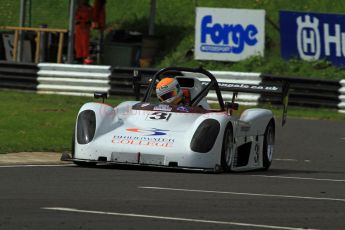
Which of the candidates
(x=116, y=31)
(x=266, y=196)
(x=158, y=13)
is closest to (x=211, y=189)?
(x=266, y=196)

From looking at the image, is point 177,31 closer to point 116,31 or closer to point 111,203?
point 116,31

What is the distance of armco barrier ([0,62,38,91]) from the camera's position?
27.7 m

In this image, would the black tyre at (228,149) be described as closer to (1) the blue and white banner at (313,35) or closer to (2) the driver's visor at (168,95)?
(2) the driver's visor at (168,95)

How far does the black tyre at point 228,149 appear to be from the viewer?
42.1 feet

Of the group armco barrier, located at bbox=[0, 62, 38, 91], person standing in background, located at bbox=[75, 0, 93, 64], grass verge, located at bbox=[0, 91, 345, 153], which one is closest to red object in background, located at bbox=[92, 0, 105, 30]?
person standing in background, located at bbox=[75, 0, 93, 64]

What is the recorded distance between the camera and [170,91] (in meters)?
13.9

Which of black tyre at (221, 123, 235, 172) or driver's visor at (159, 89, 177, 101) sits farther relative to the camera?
driver's visor at (159, 89, 177, 101)

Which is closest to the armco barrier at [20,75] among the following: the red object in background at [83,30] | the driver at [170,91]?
the red object in background at [83,30]

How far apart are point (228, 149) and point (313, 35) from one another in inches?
605

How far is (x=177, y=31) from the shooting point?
33469mm

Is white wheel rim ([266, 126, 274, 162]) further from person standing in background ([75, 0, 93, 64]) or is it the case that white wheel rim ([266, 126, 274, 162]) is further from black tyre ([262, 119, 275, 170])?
person standing in background ([75, 0, 93, 64])

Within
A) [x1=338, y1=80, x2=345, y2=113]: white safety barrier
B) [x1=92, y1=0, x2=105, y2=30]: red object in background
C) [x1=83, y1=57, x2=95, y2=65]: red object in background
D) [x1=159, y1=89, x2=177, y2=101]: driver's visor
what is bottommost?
[x1=159, y1=89, x2=177, y2=101]: driver's visor

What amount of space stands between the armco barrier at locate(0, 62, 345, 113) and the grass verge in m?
0.28

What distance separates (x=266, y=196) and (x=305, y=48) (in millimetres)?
18325
